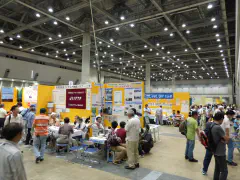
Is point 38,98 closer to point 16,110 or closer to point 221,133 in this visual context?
point 16,110

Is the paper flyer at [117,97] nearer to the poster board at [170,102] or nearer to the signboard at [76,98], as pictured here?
the signboard at [76,98]

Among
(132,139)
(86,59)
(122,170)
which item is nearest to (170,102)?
(86,59)

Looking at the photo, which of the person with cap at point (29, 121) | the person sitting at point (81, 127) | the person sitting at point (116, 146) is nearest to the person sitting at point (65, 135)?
the person sitting at point (81, 127)

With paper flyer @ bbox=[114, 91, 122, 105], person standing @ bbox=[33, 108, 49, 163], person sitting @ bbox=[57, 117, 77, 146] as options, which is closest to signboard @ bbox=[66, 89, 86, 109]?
paper flyer @ bbox=[114, 91, 122, 105]

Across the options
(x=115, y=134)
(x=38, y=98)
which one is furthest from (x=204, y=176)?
(x=38, y=98)

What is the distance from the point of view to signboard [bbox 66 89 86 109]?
246 inches

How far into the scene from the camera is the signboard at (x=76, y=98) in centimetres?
624

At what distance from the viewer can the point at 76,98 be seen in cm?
645

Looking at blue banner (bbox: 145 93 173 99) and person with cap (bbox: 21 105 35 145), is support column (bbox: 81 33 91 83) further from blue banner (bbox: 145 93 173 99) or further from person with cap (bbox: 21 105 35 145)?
person with cap (bbox: 21 105 35 145)

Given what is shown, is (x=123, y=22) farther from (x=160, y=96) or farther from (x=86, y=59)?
(x=160, y=96)

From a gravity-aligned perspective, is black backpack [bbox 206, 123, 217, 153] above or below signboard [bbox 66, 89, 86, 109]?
below

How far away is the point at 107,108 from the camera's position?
6.14 m

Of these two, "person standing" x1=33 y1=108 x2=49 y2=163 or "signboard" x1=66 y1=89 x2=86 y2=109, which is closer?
"person standing" x1=33 y1=108 x2=49 y2=163

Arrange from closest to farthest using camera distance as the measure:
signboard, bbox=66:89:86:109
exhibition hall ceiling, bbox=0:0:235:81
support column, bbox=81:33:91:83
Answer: signboard, bbox=66:89:86:109 < exhibition hall ceiling, bbox=0:0:235:81 < support column, bbox=81:33:91:83
